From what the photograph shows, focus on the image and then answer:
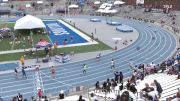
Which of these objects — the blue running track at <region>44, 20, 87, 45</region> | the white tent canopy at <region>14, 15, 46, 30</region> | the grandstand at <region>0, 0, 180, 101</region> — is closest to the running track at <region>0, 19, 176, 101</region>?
the grandstand at <region>0, 0, 180, 101</region>

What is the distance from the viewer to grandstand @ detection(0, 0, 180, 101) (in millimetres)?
22297

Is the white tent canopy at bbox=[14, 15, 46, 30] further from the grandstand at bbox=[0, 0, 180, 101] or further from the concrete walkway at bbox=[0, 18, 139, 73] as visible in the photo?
the concrete walkway at bbox=[0, 18, 139, 73]

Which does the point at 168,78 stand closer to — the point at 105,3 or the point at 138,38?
the point at 138,38

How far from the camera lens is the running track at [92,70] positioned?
2809cm

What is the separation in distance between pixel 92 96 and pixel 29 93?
26.8 ft

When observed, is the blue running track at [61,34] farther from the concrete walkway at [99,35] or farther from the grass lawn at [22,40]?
the concrete walkway at [99,35]

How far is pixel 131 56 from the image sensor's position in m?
37.1

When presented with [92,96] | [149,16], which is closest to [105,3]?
[149,16]

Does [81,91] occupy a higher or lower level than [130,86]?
lower

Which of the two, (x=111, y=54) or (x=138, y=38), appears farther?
(x=138, y=38)

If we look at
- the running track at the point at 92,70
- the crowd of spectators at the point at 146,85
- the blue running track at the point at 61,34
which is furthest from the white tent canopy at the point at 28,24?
the crowd of spectators at the point at 146,85

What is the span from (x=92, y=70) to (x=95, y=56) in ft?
14.5

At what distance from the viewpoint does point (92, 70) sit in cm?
3244

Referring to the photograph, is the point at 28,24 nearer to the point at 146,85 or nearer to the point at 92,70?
the point at 92,70
